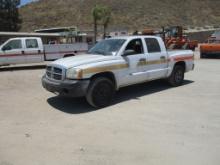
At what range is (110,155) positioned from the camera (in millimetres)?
4777

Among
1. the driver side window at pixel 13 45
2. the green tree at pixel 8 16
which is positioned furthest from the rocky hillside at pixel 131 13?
the driver side window at pixel 13 45

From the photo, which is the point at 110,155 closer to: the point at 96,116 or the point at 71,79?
the point at 96,116

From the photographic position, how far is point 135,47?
28.5 feet

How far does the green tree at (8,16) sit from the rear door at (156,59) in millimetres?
49996

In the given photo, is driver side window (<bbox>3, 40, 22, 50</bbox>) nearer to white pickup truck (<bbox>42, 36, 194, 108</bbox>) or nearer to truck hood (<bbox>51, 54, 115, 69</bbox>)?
white pickup truck (<bbox>42, 36, 194, 108</bbox>)

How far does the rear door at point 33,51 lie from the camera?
1593cm

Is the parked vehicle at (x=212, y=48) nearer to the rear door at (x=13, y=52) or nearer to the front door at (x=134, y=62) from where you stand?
the rear door at (x=13, y=52)

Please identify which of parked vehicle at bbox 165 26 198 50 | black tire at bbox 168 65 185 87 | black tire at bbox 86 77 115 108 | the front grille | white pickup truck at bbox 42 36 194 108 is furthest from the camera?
parked vehicle at bbox 165 26 198 50

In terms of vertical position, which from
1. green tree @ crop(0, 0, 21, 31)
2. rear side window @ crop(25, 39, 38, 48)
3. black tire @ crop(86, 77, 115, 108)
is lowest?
black tire @ crop(86, 77, 115, 108)

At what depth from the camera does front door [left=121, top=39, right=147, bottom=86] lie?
8.20 m

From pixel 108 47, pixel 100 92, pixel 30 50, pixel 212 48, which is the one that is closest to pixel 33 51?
pixel 30 50

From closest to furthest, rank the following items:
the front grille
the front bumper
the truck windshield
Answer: the front bumper < the front grille < the truck windshield

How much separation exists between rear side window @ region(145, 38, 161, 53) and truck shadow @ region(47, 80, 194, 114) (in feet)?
4.24

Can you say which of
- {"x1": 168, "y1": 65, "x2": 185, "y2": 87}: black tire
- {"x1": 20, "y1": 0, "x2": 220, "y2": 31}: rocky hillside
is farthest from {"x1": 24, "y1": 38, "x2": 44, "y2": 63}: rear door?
{"x1": 20, "y1": 0, "x2": 220, "y2": 31}: rocky hillside
